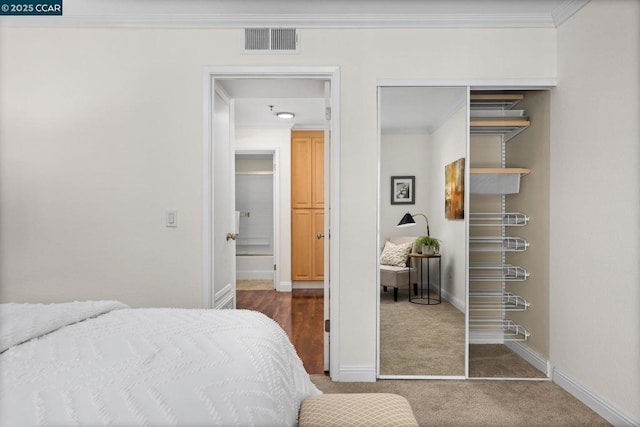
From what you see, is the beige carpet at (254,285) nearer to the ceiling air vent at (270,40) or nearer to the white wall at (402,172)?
the white wall at (402,172)

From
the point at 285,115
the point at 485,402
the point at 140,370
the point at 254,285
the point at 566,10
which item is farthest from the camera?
the point at 254,285

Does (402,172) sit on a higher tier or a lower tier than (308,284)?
higher

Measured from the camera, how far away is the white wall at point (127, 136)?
116 inches

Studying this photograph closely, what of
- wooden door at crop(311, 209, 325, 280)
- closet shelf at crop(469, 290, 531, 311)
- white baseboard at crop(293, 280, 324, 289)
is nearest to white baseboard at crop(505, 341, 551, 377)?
closet shelf at crop(469, 290, 531, 311)

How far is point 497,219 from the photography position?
10.3 ft

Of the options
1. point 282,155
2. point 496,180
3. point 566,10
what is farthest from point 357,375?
point 282,155

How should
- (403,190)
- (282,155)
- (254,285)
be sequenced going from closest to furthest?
(403,190) < (282,155) < (254,285)

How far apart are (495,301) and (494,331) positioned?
0.23 metres

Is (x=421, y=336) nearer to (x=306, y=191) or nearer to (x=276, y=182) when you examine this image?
(x=306, y=191)

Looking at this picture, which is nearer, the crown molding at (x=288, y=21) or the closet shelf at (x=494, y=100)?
the crown molding at (x=288, y=21)

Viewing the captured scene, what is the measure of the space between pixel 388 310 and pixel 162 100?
228 cm

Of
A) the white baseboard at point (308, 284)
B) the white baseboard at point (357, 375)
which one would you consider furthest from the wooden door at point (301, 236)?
the white baseboard at point (357, 375)

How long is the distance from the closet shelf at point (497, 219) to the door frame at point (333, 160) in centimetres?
106

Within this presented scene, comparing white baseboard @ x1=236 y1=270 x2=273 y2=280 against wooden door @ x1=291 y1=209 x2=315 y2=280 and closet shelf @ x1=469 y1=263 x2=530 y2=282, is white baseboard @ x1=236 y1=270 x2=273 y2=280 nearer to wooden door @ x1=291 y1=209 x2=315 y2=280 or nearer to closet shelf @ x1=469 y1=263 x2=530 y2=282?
wooden door @ x1=291 y1=209 x2=315 y2=280
